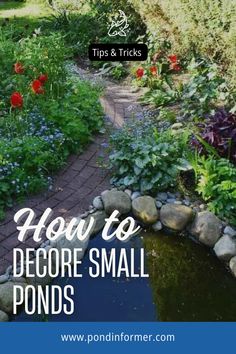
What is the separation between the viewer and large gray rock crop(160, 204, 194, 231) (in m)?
4.50

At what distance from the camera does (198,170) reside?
4.62 metres

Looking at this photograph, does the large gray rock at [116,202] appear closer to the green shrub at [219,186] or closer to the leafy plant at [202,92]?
the green shrub at [219,186]

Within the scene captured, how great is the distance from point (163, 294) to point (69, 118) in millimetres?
2249

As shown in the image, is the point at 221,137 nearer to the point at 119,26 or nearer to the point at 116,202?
the point at 116,202

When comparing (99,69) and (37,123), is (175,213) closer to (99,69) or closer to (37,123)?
(37,123)

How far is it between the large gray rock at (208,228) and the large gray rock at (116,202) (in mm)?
654

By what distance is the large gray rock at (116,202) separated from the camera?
15.1 feet

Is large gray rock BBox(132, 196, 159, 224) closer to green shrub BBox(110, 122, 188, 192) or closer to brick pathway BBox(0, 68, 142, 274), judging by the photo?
green shrub BBox(110, 122, 188, 192)

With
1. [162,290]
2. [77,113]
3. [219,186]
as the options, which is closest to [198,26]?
[77,113]

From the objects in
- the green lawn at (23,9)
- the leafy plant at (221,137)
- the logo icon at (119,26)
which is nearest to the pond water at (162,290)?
the leafy plant at (221,137)

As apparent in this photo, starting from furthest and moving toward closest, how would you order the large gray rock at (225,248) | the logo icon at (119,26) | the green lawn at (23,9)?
1. the green lawn at (23,9)
2. the logo icon at (119,26)
3. the large gray rock at (225,248)

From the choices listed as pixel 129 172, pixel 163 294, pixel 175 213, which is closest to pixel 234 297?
pixel 163 294

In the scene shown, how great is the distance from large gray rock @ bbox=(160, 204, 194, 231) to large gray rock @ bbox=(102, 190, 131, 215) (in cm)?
34
